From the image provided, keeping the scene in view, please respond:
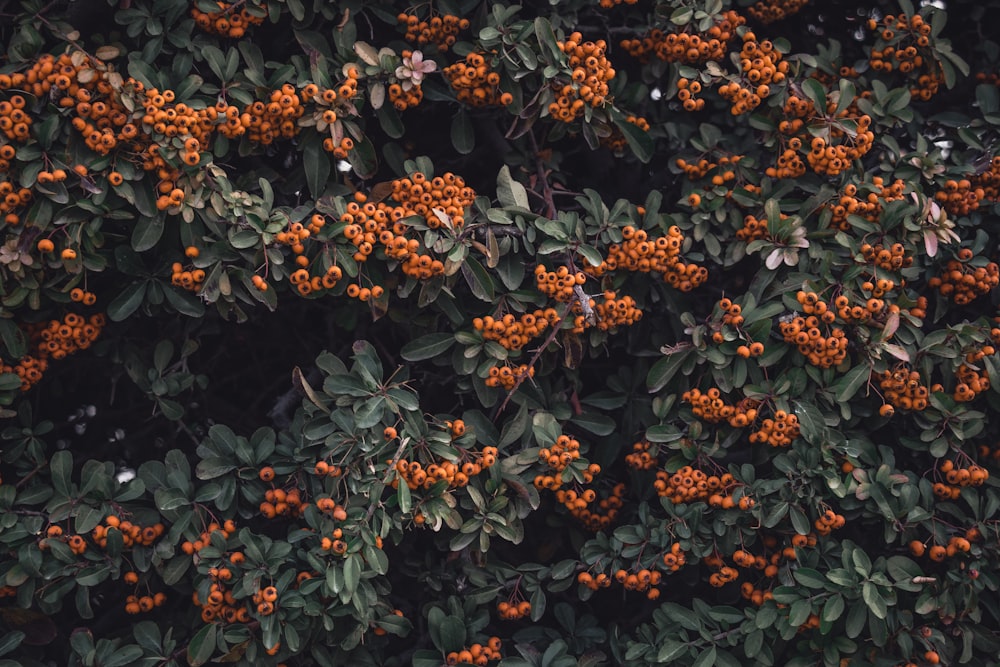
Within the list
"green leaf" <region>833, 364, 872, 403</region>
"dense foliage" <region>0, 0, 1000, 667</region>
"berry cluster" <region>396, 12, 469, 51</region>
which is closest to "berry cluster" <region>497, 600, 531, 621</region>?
"dense foliage" <region>0, 0, 1000, 667</region>

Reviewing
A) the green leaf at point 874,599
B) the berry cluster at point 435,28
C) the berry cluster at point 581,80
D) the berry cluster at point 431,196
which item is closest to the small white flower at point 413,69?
the berry cluster at point 435,28

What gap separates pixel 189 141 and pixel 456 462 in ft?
3.61

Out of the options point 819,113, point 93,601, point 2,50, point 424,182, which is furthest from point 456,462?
point 2,50

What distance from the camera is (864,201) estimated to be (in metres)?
2.75

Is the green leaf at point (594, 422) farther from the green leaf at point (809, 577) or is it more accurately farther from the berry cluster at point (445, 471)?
the green leaf at point (809, 577)

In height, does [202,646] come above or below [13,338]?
below

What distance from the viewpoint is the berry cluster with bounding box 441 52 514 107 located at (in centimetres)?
268

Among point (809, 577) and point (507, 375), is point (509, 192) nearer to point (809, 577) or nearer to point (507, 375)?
point (507, 375)

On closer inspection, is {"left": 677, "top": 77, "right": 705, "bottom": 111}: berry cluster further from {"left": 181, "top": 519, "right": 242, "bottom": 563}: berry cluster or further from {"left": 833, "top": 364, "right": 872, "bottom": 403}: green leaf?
{"left": 181, "top": 519, "right": 242, "bottom": 563}: berry cluster

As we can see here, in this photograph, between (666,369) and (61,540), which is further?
(666,369)

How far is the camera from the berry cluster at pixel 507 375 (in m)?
2.62

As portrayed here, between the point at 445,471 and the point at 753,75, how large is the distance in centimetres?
146

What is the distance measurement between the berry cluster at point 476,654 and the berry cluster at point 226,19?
1855mm

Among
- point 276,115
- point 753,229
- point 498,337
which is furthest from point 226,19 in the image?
point 753,229
